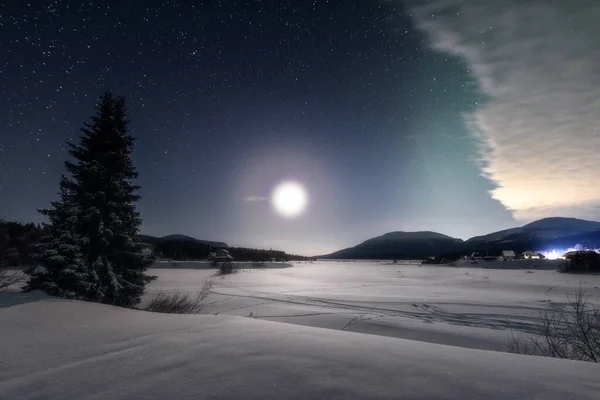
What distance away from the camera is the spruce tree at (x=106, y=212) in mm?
11969

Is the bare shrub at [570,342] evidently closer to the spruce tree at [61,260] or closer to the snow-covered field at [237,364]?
the snow-covered field at [237,364]

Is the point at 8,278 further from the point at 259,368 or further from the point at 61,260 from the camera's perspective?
the point at 259,368

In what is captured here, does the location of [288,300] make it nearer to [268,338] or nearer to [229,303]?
[229,303]

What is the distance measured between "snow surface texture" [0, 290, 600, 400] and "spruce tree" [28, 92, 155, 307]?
8.80 meters

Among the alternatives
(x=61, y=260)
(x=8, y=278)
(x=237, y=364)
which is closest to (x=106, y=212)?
(x=61, y=260)

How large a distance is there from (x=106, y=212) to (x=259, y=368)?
12.8 m

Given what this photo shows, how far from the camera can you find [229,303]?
15969 mm

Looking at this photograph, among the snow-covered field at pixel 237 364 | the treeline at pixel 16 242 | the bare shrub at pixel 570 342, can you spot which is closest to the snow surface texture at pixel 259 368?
the snow-covered field at pixel 237 364

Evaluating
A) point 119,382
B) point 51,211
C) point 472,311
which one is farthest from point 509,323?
point 51,211

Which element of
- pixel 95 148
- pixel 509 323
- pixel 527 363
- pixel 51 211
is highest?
pixel 95 148

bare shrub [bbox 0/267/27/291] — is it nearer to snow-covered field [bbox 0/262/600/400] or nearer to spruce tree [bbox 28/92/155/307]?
spruce tree [bbox 28/92/155/307]

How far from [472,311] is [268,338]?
538 inches

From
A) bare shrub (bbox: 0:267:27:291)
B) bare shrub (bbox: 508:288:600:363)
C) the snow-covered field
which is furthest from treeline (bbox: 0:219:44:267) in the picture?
bare shrub (bbox: 508:288:600:363)

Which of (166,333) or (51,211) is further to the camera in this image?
(51,211)
